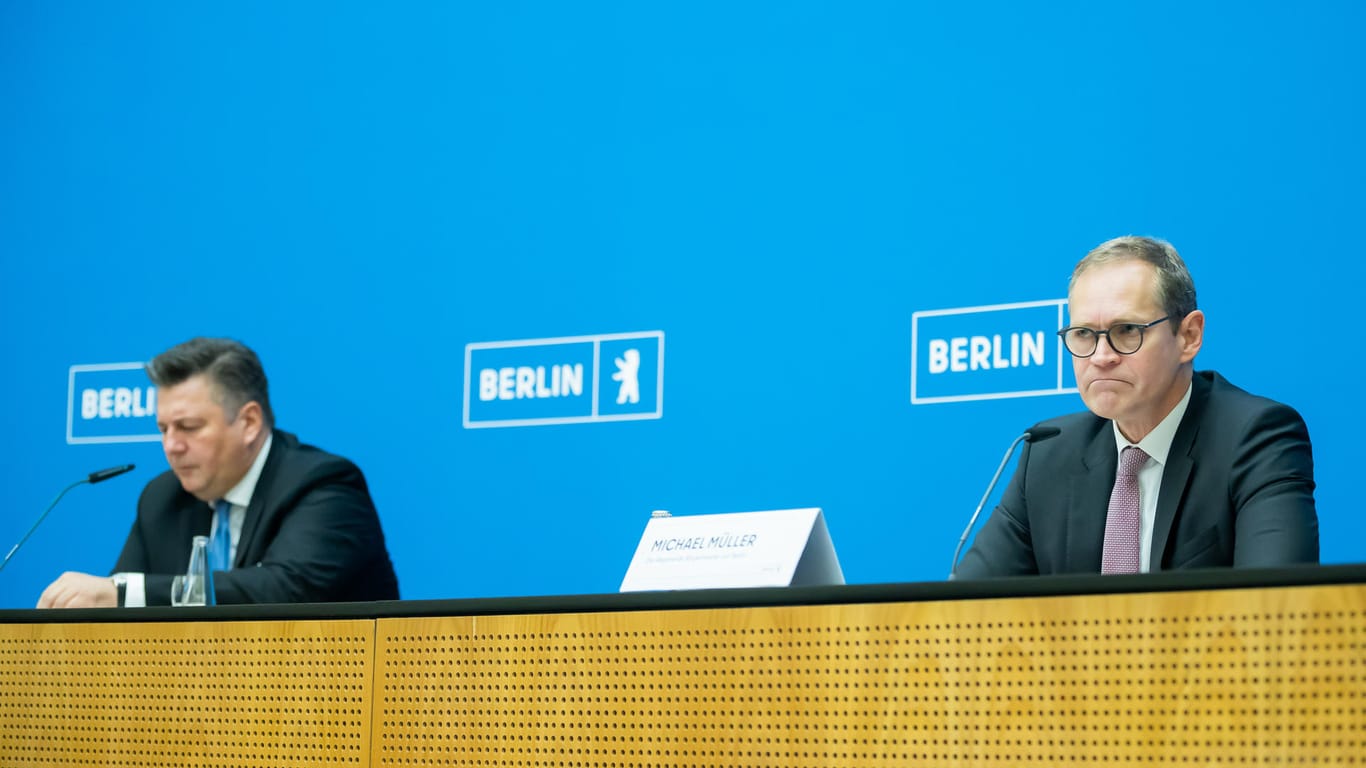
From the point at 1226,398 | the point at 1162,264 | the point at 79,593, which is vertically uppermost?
the point at 1162,264

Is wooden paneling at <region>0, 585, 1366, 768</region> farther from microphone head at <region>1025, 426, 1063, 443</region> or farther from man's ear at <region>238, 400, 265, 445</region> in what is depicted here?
man's ear at <region>238, 400, 265, 445</region>

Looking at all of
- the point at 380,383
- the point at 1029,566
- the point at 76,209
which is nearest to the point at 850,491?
the point at 1029,566

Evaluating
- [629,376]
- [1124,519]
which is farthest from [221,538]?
[1124,519]

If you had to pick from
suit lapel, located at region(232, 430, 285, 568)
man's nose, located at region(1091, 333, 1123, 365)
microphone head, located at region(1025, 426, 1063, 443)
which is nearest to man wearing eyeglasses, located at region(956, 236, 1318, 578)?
man's nose, located at region(1091, 333, 1123, 365)

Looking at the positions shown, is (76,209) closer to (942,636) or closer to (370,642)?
(370,642)

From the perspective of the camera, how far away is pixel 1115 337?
2682 millimetres

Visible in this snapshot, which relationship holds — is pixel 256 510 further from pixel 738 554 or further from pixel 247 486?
pixel 738 554

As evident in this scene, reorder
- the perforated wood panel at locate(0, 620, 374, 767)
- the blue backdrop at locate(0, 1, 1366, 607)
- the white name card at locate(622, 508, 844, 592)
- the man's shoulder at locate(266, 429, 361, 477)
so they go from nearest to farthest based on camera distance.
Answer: the white name card at locate(622, 508, 844, 592) < the perforated wood panel at locate(0, 620, 374, 767) < the blue backdrop at locate(0, 1, 1366, 607) < the man's shoulder at locate(266, 429, 361, 477)

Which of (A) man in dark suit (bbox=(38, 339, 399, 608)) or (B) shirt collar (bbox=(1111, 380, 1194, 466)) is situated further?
Answer: (A) man in dark suit (bbox=(38, 339, 399, 608))

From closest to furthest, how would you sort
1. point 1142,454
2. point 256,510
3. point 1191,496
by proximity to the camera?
1. point 1191,496
2. point 1142,454
3. point 256,510

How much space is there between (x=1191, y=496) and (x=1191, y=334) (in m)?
0.30

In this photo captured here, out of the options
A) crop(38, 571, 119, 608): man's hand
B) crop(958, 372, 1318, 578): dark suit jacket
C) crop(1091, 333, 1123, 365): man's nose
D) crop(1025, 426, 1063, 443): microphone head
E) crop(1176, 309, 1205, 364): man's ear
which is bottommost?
crop(38, 571, 119, 608): man's hand

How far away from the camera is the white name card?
224 cm

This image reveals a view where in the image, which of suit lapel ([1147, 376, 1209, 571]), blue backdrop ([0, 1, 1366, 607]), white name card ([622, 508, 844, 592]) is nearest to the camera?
white name card ([622, 508, 844, 592])
